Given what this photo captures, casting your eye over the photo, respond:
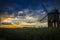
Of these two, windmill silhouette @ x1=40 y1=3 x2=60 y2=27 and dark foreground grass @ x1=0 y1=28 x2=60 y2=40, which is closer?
dark foreground grass @ x1=0 y1=28 x2=60 y2=40

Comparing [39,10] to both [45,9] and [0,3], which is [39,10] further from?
[0,3]

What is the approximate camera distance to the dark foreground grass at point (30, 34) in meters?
5.18

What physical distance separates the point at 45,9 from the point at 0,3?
1364mm

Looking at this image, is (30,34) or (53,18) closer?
(30,34)

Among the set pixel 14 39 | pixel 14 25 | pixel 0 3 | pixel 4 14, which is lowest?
pixel 14 39

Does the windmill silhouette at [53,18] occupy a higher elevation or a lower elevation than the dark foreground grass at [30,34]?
higher

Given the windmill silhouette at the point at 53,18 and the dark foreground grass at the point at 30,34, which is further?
the windmill silhouette at the point at 53,18

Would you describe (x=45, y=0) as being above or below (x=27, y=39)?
above

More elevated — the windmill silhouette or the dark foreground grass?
the windmill silhouette

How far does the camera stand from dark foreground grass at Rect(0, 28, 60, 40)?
5.18 m

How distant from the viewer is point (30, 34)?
5.20 meters

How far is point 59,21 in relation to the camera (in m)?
5.31

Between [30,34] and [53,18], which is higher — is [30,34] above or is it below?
below

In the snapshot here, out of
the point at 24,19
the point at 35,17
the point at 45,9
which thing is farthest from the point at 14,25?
the point at 45,9
